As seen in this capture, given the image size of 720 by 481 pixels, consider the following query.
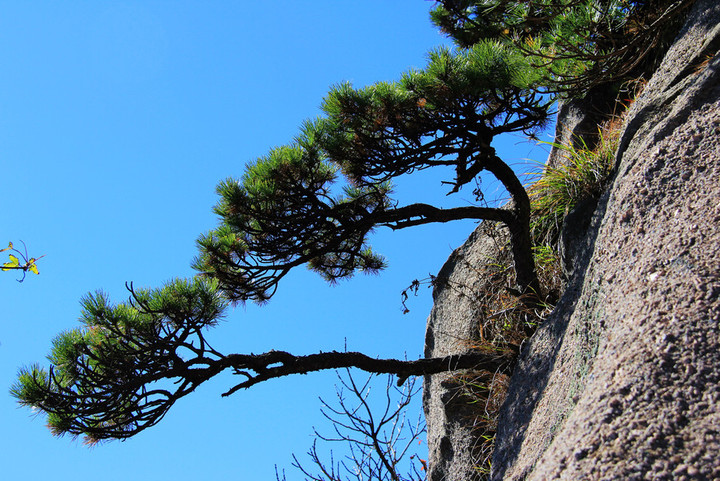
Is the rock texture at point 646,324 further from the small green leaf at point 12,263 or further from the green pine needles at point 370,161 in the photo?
the small green leaf at point 12,263

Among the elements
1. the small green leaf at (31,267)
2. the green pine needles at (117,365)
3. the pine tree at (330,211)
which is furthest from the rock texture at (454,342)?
the small green leaf at (31,267)

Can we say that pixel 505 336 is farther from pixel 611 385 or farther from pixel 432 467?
pixel 611 385

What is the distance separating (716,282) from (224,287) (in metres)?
2.73

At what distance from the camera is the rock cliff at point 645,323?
72.6 inches

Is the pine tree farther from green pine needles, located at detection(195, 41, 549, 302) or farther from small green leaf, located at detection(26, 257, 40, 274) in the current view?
small green leaf, located at detection(26, 257, 40, 274)

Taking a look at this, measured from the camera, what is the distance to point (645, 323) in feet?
6.97

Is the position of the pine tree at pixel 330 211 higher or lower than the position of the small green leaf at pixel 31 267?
higher

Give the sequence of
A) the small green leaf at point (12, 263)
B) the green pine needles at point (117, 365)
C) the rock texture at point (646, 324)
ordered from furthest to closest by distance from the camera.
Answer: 1. the green pine needles at point (117, 365)
2. the small green leaf at point (12, 263)
3. the rock texture at point (646, 324)

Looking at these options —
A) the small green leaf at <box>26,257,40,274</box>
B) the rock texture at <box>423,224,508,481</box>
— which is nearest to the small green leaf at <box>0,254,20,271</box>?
the small green leaf at <box>26,257,40,274</box>

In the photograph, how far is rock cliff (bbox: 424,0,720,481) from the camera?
184 centimetres

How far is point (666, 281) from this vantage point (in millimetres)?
2199

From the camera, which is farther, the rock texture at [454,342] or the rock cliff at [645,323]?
the rock texture at [454,342]

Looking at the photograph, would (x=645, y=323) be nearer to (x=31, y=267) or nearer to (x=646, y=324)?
(x=646, y=324)

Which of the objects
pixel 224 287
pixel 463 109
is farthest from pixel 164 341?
pixel 463 109
